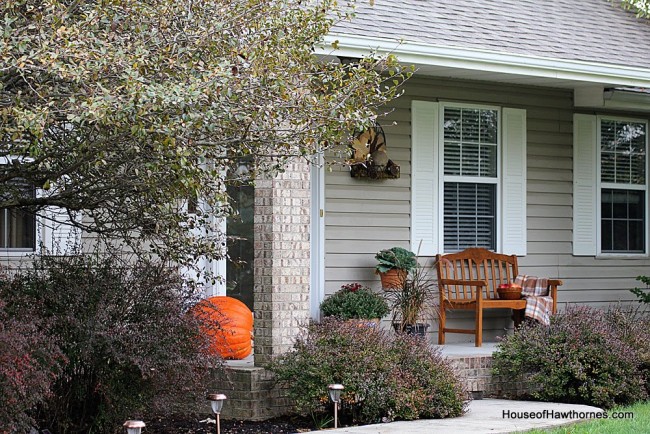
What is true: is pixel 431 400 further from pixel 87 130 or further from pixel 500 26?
pixel 500 26

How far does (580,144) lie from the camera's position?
1140 centimetres

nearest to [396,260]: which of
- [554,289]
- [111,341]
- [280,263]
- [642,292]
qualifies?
[554,289]

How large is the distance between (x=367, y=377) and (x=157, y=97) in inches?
129

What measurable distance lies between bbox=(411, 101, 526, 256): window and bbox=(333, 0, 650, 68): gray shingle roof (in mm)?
823

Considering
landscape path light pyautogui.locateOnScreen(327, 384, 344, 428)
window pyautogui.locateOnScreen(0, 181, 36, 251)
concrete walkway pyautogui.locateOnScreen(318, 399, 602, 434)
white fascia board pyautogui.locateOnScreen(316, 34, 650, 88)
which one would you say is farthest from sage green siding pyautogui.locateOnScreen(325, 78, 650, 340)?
window pyautogui.locateOnScreen(0, 181, 36, 251)

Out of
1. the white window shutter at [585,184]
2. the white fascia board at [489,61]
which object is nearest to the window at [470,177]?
the white fascia board at [489,61]

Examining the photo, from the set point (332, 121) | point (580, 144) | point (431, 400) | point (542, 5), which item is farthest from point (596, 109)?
point (332, 121)

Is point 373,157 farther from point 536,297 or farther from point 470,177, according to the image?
point 536,297

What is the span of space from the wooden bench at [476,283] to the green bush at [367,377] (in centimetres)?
205

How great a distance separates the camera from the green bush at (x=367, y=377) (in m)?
7.35

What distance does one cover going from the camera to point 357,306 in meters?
9.27

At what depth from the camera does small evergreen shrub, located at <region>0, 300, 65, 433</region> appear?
18.5 ft

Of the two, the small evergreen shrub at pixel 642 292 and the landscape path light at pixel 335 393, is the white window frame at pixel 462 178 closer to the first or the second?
the small evergreen shrub at pixel 642 292

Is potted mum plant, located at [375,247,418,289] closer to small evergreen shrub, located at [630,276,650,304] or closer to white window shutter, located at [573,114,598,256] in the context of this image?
white window shutter, located at [573,114,598,256]
